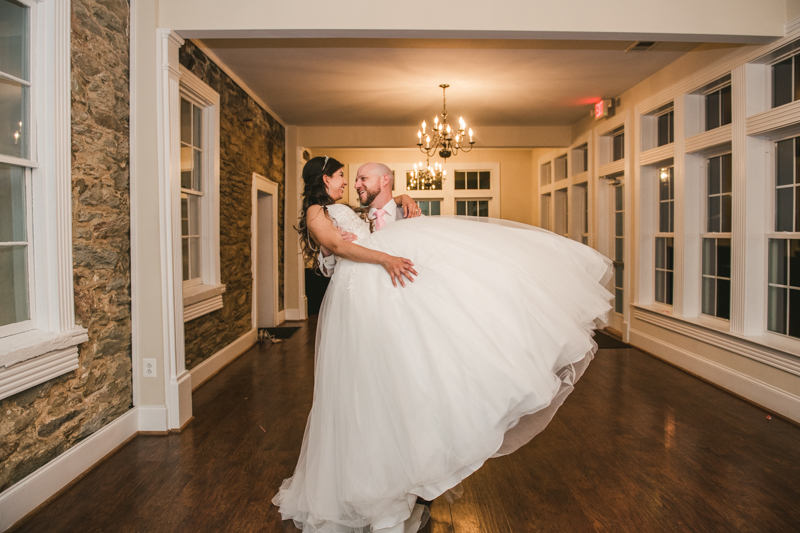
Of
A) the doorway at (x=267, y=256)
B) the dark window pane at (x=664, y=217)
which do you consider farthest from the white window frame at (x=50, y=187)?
the dark window pane at (x=664, y=217)

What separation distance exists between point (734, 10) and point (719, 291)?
2.35 m

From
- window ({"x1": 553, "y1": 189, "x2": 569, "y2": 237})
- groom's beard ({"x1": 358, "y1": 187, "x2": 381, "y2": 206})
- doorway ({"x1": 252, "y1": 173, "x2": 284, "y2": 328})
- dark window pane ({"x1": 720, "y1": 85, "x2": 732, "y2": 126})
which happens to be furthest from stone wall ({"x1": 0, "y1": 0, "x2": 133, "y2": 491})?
window ({"x1": 553, "y1": 189, "x2": 569, "y2": 237})

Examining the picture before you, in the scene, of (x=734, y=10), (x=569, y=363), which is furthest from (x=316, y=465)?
(x=734, y=10)

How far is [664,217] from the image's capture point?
5.17 m

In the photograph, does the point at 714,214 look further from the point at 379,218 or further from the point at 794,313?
the point at 379,218

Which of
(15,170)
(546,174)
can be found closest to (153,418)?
(15,170)

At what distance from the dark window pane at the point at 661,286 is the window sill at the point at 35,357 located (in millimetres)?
5266

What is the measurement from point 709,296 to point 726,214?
0.77m

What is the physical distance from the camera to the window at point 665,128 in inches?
194

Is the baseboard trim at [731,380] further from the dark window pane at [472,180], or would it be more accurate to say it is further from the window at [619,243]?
the dark window pane at [472,180]

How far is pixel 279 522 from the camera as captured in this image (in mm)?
2070

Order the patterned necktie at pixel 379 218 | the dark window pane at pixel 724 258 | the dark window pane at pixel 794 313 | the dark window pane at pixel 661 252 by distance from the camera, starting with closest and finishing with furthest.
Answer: the patterned necktie at pixel 379 218, the dark window pane at pixel 794 313, the dark window pane at pixel 724 258, the dark window pane at pixel 661 252

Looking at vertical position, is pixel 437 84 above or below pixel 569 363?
above

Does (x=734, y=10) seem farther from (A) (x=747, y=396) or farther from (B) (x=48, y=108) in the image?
(B) (x=48, y=108)
